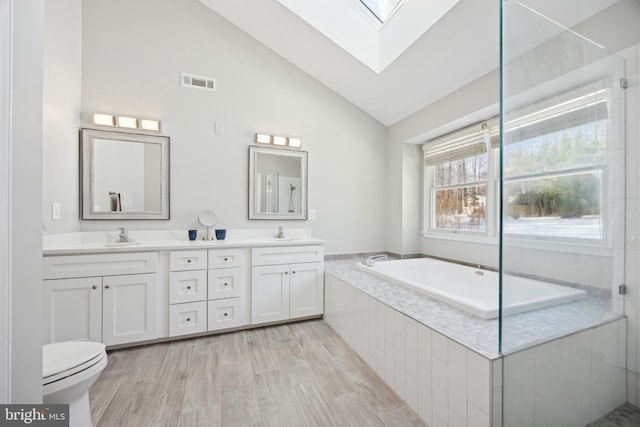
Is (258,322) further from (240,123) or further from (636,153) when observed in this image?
(636,153)

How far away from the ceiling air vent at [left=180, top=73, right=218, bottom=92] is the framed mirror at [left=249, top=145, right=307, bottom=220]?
2.38 feet

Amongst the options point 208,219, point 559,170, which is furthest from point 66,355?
point 559,170

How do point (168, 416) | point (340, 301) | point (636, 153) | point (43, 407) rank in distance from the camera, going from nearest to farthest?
1. point (43, 407)
2. point (636, 153)
3. point (168, 416)
4. point (340, 301)

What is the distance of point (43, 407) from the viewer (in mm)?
802

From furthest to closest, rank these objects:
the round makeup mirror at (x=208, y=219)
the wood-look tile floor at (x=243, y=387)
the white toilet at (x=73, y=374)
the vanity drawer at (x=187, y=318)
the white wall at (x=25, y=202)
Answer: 1. the round makeup mirror at (x=208, y=219)
2. the vanity drawer at (x=187, y=318)
3. the wood-look tile floor at (x=243, y=387)
4. the white toilet at (x=73, y=374)
5. the white wall at (x=25, y=202)

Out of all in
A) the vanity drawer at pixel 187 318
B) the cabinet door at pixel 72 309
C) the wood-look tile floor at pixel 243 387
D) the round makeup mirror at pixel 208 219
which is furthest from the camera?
the round makeup mirror at pixel 208 219

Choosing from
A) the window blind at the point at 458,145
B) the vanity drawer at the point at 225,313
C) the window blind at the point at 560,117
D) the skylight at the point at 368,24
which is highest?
the skylight at the point at 368,24

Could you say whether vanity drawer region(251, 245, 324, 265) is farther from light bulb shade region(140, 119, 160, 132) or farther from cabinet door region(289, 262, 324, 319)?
light bulb shade region(140, 119, 160, 132)

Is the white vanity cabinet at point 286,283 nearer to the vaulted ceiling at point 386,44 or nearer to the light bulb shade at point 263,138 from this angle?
the light bulb shade at point 263,138

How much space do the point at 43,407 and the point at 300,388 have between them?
120 cm

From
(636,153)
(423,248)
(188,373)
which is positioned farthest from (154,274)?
(636,153)

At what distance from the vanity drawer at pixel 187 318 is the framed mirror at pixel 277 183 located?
1035 millimetres

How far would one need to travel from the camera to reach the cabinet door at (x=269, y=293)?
245 cm

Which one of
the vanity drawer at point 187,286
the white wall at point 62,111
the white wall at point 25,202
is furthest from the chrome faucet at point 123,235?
the white wall at point 25,202
